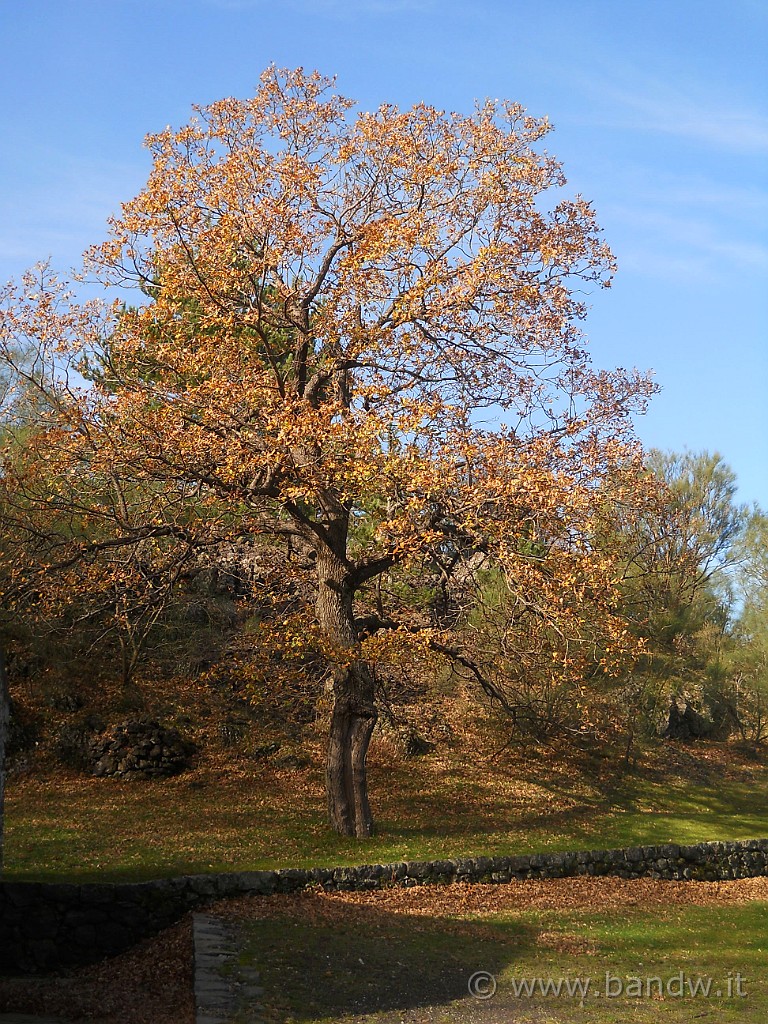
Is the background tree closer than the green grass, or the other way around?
the green grass

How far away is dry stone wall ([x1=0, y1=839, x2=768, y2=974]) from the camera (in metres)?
11.4

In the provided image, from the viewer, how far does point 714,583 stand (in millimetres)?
32219

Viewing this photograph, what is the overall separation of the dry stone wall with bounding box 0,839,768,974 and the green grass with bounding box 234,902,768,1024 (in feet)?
3.76

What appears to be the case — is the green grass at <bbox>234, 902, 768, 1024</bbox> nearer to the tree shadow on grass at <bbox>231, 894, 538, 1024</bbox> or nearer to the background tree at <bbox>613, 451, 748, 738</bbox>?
the tree shadow on grass at <bbox>231, 894, 538, 1024</bbox>

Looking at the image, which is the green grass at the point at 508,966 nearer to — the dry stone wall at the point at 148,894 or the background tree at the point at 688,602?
the dry stone wall at the point at 148,894

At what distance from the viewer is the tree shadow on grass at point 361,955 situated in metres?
8.91

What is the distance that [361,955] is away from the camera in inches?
414

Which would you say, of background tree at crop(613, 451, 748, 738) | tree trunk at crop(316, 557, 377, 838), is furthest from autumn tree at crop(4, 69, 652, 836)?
background tree at crop(613, 451, 748, 738)

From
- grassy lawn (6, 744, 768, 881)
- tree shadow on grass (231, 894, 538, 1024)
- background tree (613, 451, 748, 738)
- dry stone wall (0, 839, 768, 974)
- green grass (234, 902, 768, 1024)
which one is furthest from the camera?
background tree (613, 451, 748, 738)

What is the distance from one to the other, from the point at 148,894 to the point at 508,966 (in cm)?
482

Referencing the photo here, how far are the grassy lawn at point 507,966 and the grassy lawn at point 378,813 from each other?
296cm

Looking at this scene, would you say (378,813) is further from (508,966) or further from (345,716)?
(508,966)

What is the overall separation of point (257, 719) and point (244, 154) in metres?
13.9

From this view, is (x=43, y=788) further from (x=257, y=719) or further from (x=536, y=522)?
(x=536, y=522)
